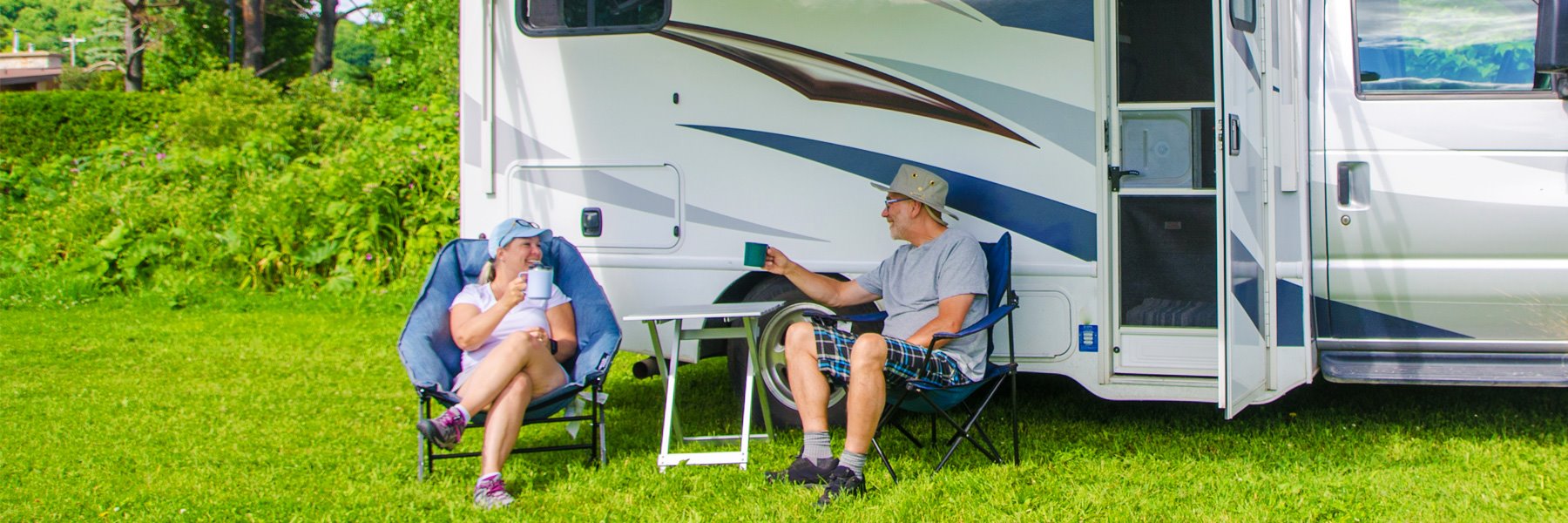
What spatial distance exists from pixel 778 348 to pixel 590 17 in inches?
56.9

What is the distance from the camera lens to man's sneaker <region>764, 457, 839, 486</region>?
4027mm

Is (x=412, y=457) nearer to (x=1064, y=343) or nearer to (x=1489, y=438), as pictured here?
(x=1064, y=343)

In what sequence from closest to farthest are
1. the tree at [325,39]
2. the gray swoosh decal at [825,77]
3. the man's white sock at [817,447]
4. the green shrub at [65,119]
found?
the man's white sock at [817,447]
the gray swoosh decal at [825,77]
the green shrub at [65,119]
the tree at [325,39]

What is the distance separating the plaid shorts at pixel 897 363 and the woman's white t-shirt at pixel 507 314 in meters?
0.94

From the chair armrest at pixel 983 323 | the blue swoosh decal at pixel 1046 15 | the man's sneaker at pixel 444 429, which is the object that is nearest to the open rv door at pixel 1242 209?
the blue swoosh decal at pixel 1046 15

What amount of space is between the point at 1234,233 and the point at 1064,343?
82cm

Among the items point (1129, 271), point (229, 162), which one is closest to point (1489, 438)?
point (1129, 271)

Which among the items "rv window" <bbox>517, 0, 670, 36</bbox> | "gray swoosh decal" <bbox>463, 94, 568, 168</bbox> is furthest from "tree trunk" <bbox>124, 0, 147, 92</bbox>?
"rv window" <bbox>517, 0, 670, 36</bbox>

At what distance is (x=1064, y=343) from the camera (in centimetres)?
461

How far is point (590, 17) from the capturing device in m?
4.99

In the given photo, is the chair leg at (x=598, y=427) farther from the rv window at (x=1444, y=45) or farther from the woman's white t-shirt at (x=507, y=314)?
the rv window at (x=1444, y=45)

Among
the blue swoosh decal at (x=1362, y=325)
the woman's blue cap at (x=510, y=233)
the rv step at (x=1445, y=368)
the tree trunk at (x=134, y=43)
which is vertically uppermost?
the tree trunk at (x=134, y=43)

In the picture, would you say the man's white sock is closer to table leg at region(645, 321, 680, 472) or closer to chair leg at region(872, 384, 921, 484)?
chair leg at region(872, 384, 921, 484)

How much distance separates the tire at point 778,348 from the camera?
4910 millimetres
